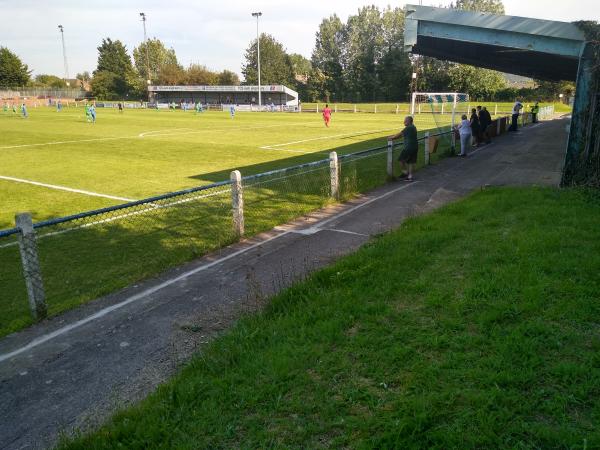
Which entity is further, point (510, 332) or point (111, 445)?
point (510, 332)

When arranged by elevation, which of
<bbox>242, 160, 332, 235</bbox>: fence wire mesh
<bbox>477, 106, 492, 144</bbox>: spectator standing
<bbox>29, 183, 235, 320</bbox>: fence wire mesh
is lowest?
<bbox>29, 183, 235, 320</bbox>: fence wire mesh

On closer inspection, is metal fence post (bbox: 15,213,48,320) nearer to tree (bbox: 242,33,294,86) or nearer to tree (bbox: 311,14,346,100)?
tree (bbox: 311,14,346,100)

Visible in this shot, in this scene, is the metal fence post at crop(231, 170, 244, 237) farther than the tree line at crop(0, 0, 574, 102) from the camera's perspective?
No

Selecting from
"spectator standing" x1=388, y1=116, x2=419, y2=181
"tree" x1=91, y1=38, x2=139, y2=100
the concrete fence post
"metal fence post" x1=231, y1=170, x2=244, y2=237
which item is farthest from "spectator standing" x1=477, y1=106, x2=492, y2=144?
"tree" x1=91, y1=38, x2=139, y2=100

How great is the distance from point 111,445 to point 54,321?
2893 millimetres

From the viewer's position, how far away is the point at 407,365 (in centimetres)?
388

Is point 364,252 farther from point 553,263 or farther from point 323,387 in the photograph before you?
point 323,387

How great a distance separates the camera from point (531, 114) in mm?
38094

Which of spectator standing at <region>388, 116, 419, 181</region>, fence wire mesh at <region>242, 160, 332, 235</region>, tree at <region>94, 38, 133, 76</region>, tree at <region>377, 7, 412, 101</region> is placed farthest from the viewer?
tree at <region>94, 38, 133, 76</region>

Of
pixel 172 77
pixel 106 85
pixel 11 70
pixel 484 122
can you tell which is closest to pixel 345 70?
pixel 172 77

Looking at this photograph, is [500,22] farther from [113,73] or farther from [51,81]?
[51,81]

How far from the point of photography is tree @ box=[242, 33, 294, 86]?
365 ft

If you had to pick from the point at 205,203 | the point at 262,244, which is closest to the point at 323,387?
the point at 262,244

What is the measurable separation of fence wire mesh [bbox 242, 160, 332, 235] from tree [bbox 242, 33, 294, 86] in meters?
102
